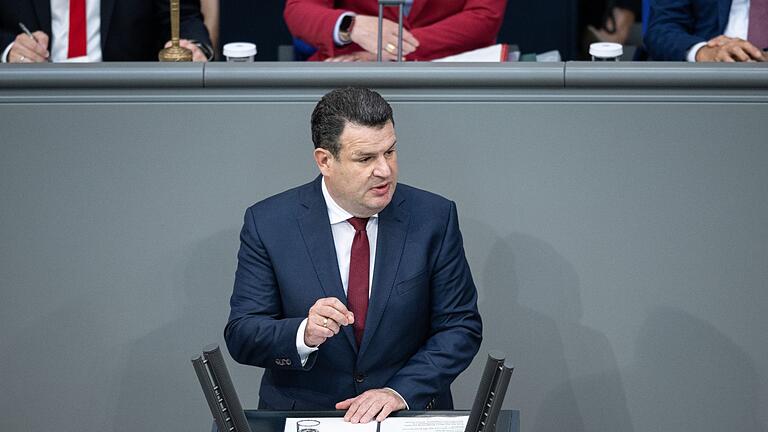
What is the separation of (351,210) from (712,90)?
1106 mm

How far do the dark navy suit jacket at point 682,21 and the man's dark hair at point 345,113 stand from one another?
1458mm

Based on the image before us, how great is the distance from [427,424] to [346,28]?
5.62 ft

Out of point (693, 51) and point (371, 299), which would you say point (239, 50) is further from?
point (693, 51)

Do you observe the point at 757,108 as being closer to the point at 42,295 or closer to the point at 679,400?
the point at 679,400

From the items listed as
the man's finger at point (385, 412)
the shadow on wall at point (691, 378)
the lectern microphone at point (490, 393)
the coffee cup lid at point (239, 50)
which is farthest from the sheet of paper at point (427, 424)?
the coffee cup lid at point (239, 50)

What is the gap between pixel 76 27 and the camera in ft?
13.2

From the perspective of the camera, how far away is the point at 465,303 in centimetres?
288

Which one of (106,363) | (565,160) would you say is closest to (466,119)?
(565,160)

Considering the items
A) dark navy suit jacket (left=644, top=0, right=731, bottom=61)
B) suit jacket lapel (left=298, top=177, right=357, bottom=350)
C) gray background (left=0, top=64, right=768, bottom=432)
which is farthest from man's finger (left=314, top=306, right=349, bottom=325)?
dark navy suit jacket (left=644, top=0, right=731, bottom=61)

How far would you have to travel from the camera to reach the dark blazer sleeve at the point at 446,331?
2.77 meters

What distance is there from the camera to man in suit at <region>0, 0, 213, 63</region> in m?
3.97

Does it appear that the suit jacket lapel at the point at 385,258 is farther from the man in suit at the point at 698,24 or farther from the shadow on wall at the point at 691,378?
the man in suit at the point at 698,24

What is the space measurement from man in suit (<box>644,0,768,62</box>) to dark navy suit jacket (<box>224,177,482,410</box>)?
4.20ft

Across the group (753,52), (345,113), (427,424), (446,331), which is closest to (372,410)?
(427,424)
